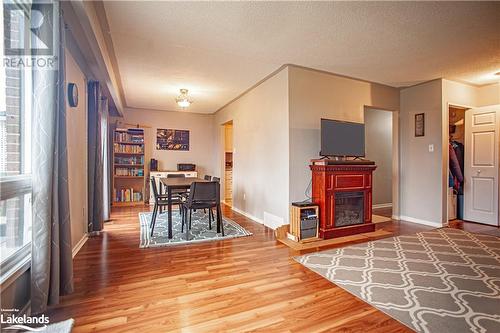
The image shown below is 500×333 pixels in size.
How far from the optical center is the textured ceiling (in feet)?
7.59

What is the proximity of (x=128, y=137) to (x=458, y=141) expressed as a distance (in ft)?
24.5

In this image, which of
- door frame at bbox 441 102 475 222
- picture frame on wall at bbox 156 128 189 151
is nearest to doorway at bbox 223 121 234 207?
picture frame on wall at bbox 156 128 189 151

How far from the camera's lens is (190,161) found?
7.21 m

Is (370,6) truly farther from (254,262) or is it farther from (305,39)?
(254,262)

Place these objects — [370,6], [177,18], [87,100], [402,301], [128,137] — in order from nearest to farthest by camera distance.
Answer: [402,301] → [370,6] → [177,18] → [87,100] → [128,137]

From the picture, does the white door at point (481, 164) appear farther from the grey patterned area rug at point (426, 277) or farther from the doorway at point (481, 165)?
the grey patterned area rug at point (426, 277)

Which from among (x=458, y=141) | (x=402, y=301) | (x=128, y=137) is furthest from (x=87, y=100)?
(x=458, y=141)

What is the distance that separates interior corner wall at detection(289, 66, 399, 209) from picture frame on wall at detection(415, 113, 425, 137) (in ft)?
3.69

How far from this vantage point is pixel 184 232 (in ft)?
12.2

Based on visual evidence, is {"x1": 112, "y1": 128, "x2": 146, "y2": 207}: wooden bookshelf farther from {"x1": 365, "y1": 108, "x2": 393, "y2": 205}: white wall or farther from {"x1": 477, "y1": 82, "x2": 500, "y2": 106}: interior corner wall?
{"x1": 477, "y1": 82, "x2": 500, "y2": 106}: interior corner wall

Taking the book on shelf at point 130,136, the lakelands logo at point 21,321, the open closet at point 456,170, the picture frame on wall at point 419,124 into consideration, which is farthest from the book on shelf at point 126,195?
the open closet at point 456,170

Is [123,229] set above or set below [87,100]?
below

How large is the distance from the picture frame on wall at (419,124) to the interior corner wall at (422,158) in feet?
0.17

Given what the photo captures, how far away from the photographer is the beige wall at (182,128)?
6727 mm
